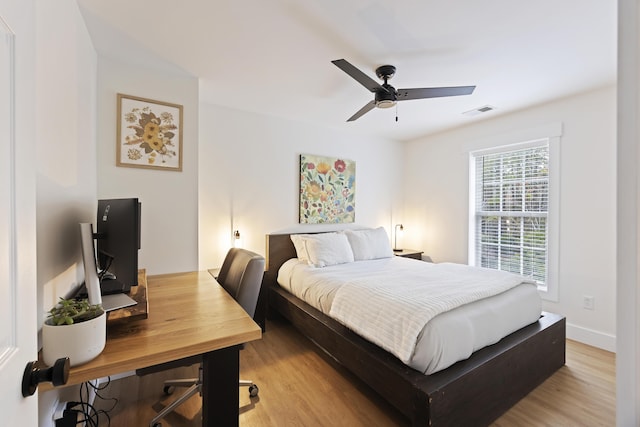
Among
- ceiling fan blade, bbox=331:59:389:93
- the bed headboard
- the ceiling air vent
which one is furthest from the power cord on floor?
the ceiling air vent

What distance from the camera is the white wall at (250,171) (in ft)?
10.1

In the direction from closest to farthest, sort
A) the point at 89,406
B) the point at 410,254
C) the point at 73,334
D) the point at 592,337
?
the point at 73,334, the point at 89,406, the point at 592,337, the point at 410,254

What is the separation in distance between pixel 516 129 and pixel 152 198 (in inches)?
152

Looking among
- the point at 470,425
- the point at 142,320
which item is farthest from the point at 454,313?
the point at 142,320

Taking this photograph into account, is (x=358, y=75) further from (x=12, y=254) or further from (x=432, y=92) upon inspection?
(x=12, y=254)

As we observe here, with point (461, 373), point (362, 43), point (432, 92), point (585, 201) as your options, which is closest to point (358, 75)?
point (362, 43)

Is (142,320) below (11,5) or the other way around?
below

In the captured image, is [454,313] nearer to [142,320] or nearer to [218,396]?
[218,396]

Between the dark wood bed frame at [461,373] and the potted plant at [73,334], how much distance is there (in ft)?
4.72

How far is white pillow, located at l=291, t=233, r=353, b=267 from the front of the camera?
3098 mm

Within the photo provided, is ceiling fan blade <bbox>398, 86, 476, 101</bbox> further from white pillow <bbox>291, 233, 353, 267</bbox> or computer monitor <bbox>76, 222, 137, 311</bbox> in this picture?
computer monitor <bbox>76, 222, 137, 311</bbox>

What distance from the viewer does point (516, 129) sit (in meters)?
3.23

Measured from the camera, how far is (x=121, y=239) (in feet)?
4.02

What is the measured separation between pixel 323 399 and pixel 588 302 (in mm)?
2730
